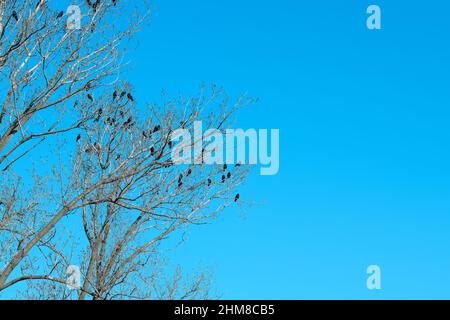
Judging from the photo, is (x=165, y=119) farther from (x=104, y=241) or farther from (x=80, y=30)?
(x=104, y=241)

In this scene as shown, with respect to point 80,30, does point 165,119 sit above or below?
below

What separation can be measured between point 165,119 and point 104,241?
578 cm

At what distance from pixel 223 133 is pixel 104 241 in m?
6.00

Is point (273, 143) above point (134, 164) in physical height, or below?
above

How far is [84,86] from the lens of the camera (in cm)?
1055
